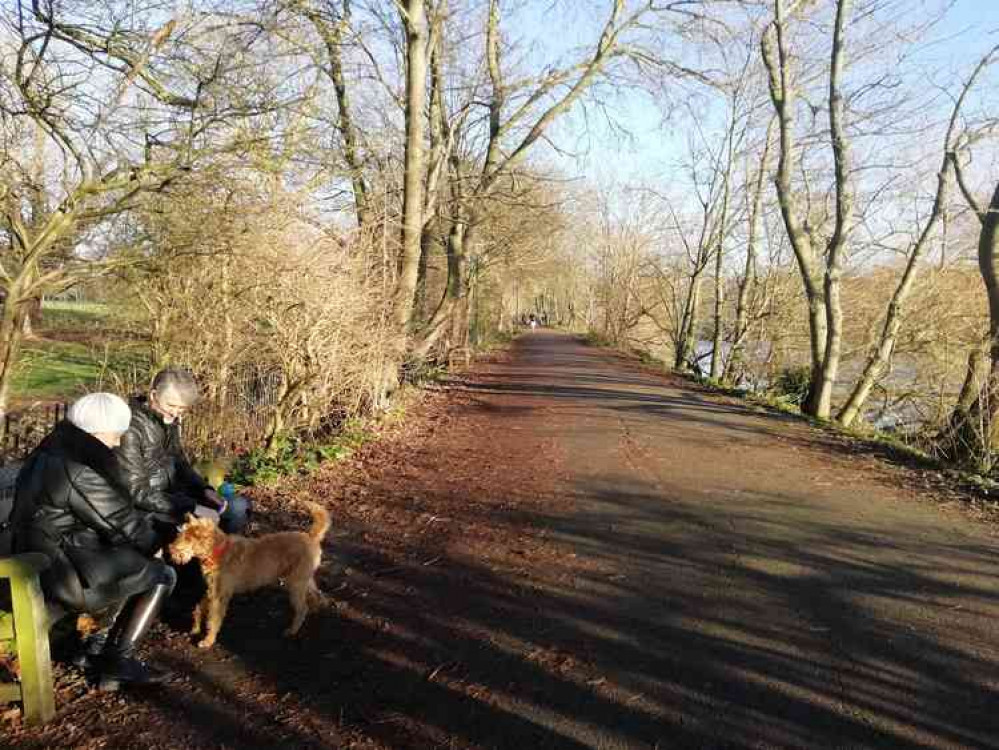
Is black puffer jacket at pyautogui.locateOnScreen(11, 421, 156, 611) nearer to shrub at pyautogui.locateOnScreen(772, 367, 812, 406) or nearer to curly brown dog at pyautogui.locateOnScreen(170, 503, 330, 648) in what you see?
curly brown dog at pyautogui.locateOnScreen(170, 503, 330, 648)

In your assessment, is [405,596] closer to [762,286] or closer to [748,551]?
[748,551]

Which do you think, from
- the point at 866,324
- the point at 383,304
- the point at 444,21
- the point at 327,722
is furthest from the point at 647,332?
the point at 327,722

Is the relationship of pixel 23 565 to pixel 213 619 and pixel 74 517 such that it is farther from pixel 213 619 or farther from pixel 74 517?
Result: pixel 213 619

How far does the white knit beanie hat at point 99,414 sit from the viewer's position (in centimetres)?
320

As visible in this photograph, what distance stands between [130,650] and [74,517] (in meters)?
0.72

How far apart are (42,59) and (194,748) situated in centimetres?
771

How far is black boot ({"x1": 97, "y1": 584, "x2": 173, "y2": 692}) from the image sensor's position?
3254 mm

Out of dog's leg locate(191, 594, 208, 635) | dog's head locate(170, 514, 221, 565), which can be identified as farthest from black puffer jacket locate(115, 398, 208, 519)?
dog's leg locate(191, 594, 208, 635)

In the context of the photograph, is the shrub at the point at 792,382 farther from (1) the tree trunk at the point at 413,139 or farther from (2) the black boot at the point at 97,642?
(2) the black boot at the point at 97,642

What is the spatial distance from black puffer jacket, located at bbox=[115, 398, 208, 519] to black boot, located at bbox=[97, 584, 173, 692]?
548 millimetres

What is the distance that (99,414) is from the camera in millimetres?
3232

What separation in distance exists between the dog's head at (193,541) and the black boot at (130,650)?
205 millimetres

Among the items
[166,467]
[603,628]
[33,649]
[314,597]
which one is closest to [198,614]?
[314,597]

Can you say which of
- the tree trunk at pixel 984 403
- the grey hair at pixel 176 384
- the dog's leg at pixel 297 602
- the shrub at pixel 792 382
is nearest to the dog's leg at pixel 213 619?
the dog's leg at pixel 297 602
